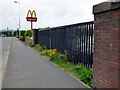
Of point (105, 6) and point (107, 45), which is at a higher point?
point (105, 6)

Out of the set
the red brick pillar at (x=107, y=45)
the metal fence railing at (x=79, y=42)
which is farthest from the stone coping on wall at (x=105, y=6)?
the metal fence railing at (x=79, y=42)

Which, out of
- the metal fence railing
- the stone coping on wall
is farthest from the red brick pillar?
the metal fence railing

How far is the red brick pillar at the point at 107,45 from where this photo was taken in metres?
3.15

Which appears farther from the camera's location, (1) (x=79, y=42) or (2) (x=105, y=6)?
(1) (x=79, y=42)

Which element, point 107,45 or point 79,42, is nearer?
point 107,45

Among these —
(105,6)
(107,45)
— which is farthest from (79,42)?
(105,6)

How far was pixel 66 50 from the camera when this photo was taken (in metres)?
7.92

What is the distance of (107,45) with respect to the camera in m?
3.45

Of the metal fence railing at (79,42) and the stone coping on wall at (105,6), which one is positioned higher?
the stone coping on wall at (105,6)

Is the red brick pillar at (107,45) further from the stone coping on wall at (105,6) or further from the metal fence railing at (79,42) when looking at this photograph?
the metal fence railing at (79,42)

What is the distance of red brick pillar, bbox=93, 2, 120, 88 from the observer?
10.3 feet

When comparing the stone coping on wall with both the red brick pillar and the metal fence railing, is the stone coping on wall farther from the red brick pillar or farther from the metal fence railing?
the metal fence railing

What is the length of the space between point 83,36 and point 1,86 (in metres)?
3.75

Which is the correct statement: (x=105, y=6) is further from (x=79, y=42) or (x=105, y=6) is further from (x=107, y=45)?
(x=79, y=42)
